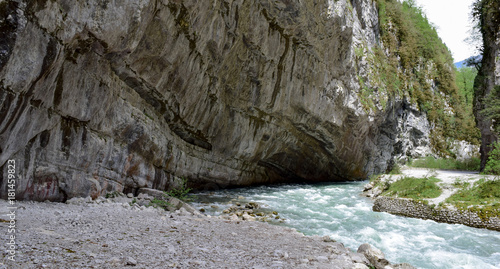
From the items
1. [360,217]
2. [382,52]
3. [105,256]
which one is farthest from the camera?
[382,52]

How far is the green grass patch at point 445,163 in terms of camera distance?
26.9 m

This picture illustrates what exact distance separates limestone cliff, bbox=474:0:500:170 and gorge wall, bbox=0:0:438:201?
702 centimetres

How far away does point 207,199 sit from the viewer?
13.0 meters

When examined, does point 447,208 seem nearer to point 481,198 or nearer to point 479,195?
point 481,198

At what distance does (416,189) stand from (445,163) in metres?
23.0

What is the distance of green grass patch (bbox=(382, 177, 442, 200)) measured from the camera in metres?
11.9

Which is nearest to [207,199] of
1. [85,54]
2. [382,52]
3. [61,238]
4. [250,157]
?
[250,157]

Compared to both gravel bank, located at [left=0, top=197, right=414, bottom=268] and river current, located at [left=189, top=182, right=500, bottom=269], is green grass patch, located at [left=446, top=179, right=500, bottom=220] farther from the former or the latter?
gravel bank, located at [left=0, top=197, right=414, bottom=268]

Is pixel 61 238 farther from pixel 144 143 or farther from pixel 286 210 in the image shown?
pixel 286 210

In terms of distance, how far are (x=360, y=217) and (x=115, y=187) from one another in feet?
28.1

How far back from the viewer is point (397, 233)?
333 inches

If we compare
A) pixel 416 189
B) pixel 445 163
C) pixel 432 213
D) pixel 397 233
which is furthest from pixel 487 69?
pixel 397 233

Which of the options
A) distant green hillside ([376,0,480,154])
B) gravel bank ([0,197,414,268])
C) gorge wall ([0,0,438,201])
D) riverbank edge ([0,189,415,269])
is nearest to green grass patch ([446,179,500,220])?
riverbank edge ([0,189,415,269])

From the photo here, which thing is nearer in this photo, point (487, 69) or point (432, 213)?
point (432, 213)
